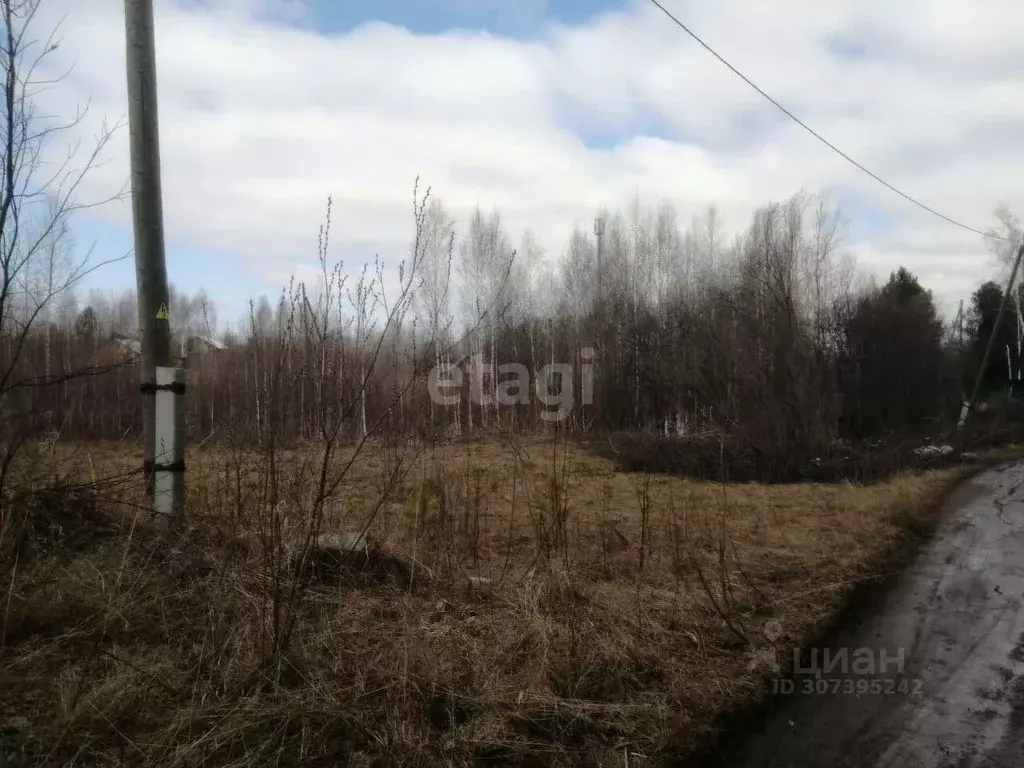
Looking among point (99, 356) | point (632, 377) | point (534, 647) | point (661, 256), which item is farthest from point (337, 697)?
point (661, 256)

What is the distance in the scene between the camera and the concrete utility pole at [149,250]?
5.00 metres

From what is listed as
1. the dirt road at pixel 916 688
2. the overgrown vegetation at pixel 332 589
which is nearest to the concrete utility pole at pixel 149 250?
the overgrown vegetation at pixel 332 589

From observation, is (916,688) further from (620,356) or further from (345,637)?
(620,356)

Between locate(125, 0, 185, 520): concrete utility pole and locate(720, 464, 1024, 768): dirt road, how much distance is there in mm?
4000

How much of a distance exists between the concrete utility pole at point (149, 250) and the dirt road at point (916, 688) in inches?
157

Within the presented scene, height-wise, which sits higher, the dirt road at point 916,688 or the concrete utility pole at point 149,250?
the concrete utility pole at point 149,250

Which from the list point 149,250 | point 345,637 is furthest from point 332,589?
point 149,250

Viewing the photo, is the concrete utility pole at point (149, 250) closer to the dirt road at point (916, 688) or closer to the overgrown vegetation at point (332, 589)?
the overgrown vegetation at point (332, 589)

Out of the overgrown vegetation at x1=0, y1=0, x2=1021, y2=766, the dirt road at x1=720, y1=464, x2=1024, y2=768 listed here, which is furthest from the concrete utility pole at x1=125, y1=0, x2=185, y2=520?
the dirt road at x1=720, y1=464, x2=1024, y2=768

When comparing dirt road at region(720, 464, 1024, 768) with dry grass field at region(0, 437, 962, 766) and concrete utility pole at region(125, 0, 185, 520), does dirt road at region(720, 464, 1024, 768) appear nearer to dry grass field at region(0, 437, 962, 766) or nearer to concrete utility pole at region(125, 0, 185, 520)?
dry grass field at region(0, 437, 962, 766)

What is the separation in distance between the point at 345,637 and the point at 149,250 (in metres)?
2.98

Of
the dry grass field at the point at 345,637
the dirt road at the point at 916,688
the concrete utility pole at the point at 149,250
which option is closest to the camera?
the dry grass field at the point at 345,637

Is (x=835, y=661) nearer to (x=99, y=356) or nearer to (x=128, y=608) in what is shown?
(x=128, y=608)

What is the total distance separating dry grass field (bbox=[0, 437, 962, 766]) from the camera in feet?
10.2
